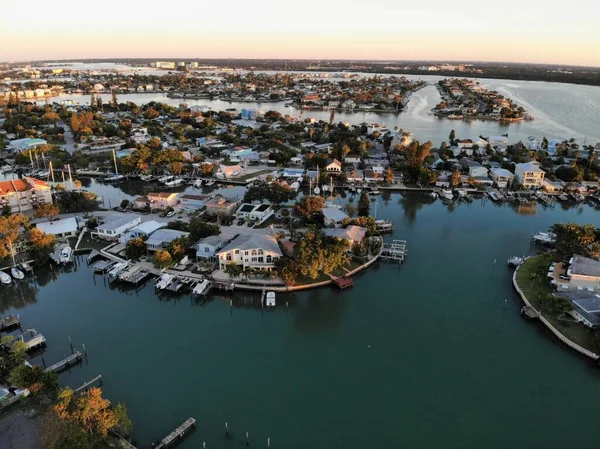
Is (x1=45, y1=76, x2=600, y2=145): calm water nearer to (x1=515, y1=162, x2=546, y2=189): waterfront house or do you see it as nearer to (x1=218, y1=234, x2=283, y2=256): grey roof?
(x1=515, y1=162, x2=546, y2=189): waterfront house

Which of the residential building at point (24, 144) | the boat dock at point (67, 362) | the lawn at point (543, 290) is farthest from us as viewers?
the residential building at point (24, 144)

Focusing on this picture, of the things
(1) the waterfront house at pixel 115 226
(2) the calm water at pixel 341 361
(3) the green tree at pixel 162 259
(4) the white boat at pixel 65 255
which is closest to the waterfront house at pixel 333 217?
(2) the calm water at pixel 341 361

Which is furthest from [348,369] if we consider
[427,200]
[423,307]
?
[427,200]

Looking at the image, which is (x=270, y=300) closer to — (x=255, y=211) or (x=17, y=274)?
(x=255, y=211)

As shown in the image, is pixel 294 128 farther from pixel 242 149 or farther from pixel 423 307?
pixel 423 307

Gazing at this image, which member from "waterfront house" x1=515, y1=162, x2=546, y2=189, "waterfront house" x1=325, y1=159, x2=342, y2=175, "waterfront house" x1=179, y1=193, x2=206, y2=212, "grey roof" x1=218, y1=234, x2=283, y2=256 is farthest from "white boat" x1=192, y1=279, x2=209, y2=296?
"waterfront house" x1=515, y1=162, x2=546, y2=189

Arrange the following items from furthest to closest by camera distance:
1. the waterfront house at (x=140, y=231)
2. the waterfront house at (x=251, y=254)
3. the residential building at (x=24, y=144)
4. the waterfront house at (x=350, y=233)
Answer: the residential building at (x=24, y=144) < the waterfront house at (x=140, y=231) < the waterfront house at (x=350, y=233) < the waterfront house at (x=251, y=254)

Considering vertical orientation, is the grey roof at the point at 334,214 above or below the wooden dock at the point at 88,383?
above

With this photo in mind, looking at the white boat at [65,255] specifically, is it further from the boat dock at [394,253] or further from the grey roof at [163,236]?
the boat dock at [394,253]

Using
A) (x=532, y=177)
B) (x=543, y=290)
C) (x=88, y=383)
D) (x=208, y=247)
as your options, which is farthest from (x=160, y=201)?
(x=532, y=177)
